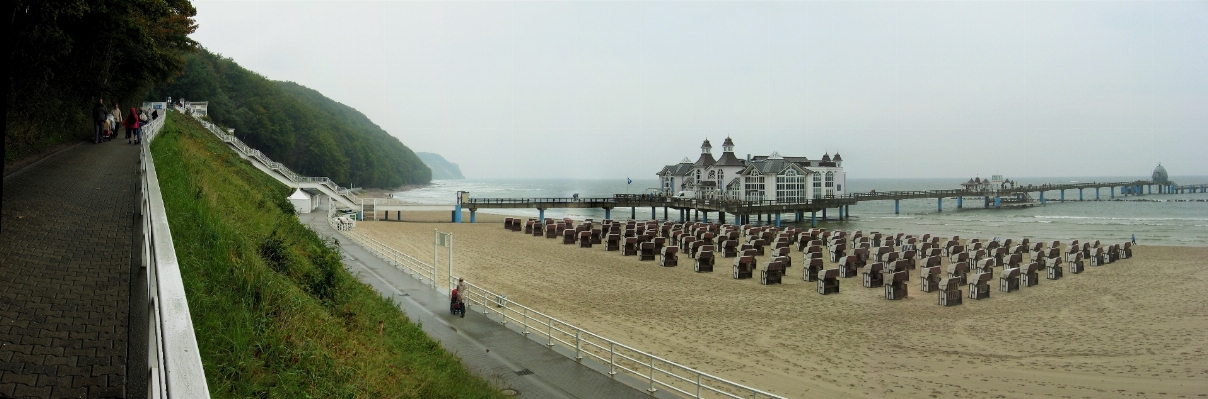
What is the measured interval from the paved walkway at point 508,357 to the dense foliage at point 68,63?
331 inches

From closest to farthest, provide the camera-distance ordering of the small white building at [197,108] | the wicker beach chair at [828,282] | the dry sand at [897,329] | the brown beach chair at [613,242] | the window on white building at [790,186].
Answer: the dry sand at [897,329]
the wicker beach chair at [828,282]
the brown beach chair at [613,242]
the small white building at [197,108]
the window on white building at [790,186]

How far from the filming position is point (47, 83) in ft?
57.6

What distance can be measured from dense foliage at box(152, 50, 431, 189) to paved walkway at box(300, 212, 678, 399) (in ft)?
192

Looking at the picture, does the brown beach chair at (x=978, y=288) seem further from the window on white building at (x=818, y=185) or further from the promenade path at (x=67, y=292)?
the window on white building at (x=818, y=185)

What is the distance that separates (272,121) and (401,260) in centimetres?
7163

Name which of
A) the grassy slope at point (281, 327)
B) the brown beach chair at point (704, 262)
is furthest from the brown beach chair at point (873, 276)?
the grassy slope at point (281, 327)

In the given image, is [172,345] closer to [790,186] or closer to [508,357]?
[508,357]

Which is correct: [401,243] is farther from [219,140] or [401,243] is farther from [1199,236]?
[1199,236]

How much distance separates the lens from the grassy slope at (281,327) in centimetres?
538

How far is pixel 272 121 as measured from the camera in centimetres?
8369

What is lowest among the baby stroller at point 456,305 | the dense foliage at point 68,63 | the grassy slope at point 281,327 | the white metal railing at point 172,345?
the baby stroller at point 456,305

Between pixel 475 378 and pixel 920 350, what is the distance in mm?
10555

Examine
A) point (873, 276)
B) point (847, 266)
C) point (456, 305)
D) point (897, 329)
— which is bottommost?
point (897, 329)

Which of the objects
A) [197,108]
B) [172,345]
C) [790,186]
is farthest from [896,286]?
[197,108]
